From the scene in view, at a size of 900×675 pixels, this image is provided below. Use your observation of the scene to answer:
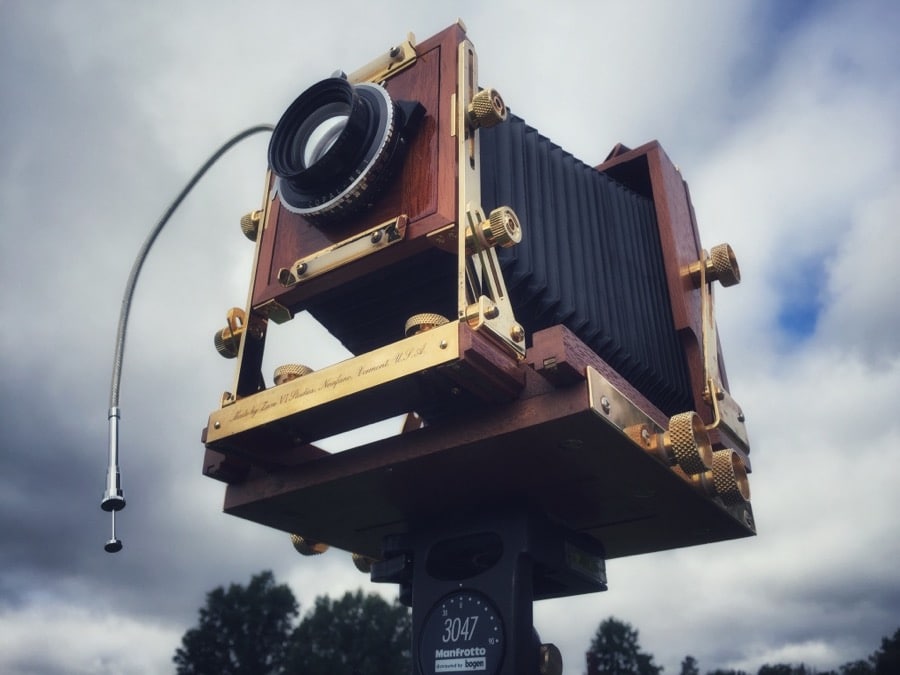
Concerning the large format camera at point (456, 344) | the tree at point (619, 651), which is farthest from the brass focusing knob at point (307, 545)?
the tree at point (619, 651)

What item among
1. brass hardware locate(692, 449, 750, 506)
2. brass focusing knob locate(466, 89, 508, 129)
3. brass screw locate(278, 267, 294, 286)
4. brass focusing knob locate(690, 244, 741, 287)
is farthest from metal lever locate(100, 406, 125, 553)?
brass focusing knob locate(690, 244, 741, 287)

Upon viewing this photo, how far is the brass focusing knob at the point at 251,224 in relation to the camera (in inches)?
124

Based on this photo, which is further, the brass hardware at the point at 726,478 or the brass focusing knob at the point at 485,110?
the brass focusing knob at the point at 485,110

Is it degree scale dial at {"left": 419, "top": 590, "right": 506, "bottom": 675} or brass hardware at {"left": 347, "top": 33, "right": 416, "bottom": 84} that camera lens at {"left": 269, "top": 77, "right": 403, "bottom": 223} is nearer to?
brass hardware at {"left": 347, "top": 33, "right": 416, "bottom": 84}

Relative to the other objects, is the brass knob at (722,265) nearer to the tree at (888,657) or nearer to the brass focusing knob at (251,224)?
the brass focusing knob at (251,224)

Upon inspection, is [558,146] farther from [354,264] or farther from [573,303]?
[354,264]

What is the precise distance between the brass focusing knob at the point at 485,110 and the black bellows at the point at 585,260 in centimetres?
19

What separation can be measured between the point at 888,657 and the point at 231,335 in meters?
31.3

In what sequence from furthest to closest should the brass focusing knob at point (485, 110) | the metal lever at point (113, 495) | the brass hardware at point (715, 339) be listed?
1. the brass hardware at point (715, 339)
2. the brass focusing knob at point (485, 110)
3. the metal lever at point (113, 495)

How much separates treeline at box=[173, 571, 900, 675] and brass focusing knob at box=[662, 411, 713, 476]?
25.2 m

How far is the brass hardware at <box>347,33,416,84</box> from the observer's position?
2947 millimetres

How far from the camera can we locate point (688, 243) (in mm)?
3605

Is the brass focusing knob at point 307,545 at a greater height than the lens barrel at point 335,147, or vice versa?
the lens barrel at point 335,147

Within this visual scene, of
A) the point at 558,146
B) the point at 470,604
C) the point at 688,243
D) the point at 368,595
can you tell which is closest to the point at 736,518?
the point at 470,604
